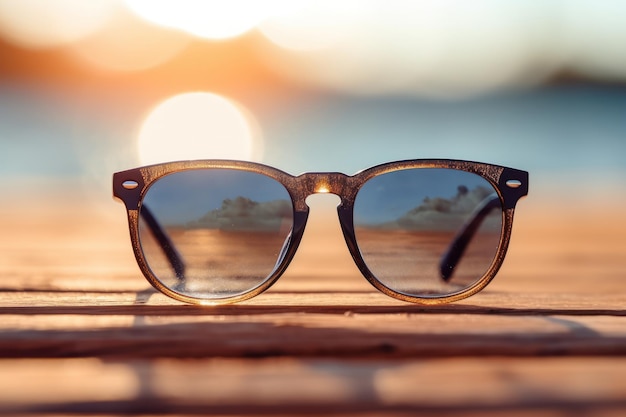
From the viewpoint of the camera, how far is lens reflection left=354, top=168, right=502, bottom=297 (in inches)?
42.8

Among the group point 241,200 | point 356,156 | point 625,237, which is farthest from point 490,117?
point 241,200

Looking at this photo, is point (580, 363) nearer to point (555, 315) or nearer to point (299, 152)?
point (555, 315)

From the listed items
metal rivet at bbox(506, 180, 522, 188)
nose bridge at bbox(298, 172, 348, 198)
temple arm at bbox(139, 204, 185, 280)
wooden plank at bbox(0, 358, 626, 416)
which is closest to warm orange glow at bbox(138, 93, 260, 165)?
temple arm at bbox(139, 204, 185, 280)

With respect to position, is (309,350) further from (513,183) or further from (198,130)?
(198,130)

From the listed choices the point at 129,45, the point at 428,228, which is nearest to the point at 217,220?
the point at 428,228

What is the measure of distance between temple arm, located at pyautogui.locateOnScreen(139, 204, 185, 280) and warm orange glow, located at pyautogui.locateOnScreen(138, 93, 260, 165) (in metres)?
4.94

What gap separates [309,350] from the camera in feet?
2.13

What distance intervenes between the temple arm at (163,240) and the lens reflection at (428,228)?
13.4 inches

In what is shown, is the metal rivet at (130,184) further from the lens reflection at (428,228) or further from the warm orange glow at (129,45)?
the warm orange glow at (129,45)

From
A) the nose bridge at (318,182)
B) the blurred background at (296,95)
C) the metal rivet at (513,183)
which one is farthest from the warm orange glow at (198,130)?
the metal rivet at (513,183)

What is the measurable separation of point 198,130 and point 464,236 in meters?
7.36

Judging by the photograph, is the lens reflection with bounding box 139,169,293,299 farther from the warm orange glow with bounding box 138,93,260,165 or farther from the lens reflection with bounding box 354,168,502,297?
the warm orange glow with bounding box 138,93,260,165

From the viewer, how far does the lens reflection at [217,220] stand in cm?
106

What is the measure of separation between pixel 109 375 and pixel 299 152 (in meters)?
7.71
